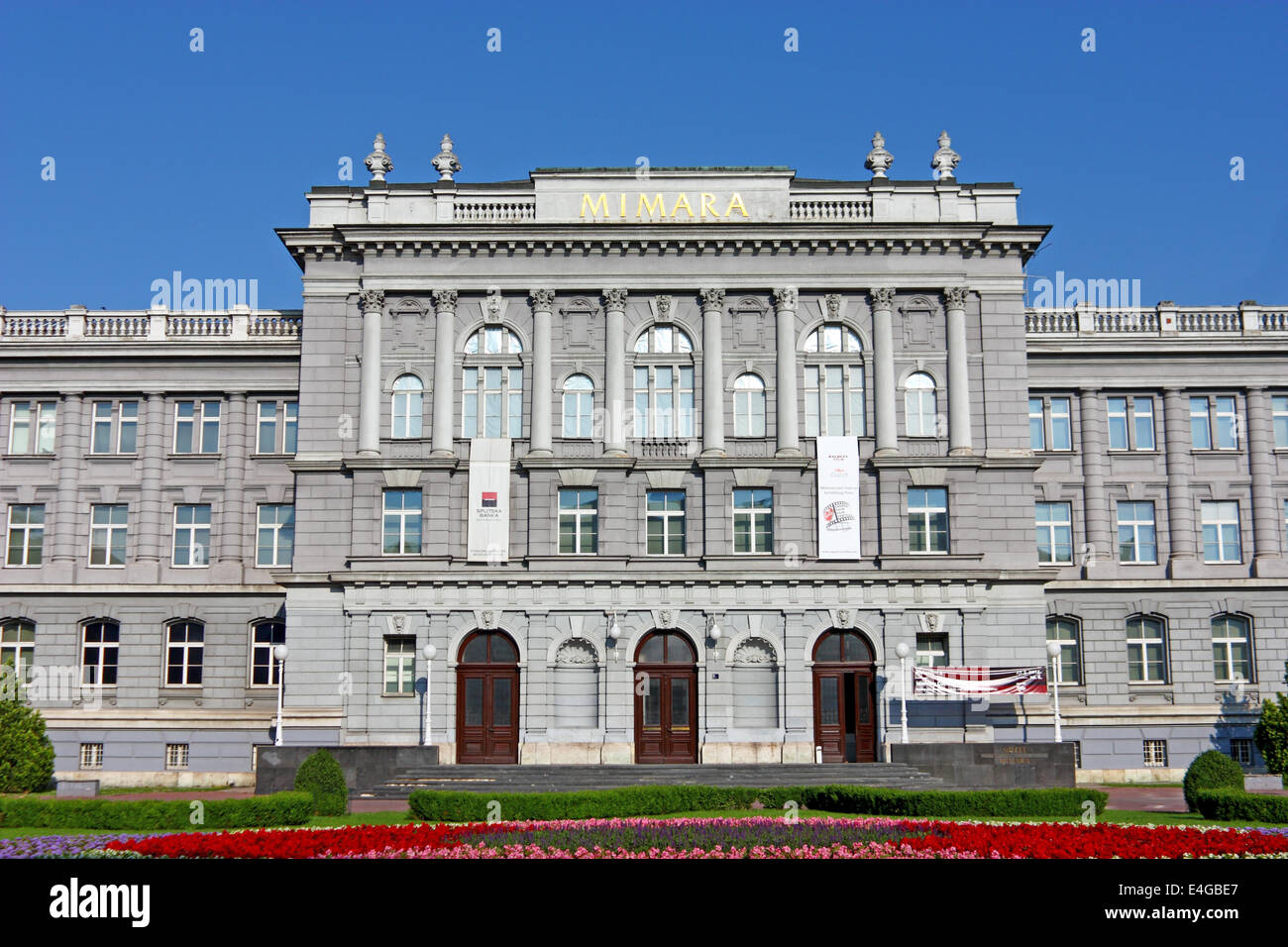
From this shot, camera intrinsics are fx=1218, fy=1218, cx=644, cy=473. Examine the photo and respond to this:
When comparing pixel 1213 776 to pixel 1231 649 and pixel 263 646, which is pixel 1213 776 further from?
pixel 263 646

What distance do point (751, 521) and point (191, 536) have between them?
22815 mm

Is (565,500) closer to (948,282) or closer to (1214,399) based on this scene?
(948,282)

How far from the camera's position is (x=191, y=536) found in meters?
49.2

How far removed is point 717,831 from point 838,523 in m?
21.4

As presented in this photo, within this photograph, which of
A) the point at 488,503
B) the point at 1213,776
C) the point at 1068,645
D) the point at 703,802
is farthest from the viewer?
the point at 1068,645

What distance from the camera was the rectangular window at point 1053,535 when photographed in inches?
1929

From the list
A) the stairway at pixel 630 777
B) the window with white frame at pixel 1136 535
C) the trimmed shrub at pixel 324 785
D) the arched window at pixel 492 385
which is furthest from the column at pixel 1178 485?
the trimmed shrub at pixel 324 785

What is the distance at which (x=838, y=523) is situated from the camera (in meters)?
43.3

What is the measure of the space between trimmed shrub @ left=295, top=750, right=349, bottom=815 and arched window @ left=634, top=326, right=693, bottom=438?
17270 mm

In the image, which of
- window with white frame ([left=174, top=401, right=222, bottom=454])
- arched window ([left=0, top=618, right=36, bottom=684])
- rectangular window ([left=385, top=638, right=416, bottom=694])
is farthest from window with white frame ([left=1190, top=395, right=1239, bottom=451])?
arched window ([left=0, top=618, right=36, bottom=684])

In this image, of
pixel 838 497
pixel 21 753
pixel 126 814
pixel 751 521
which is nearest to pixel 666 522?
pixel 751 521

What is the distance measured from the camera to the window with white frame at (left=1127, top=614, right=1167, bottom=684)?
47.8m

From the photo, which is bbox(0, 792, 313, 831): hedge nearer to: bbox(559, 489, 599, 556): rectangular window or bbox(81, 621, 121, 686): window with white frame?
bbox(559, 489, 599, 556): rectangular window
